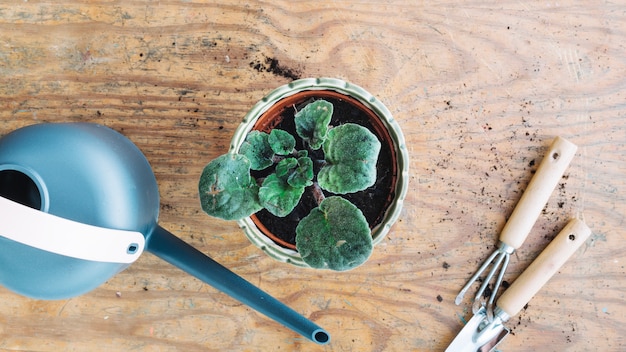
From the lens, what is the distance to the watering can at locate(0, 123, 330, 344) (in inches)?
19.5

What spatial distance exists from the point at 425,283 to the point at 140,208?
0.39 m

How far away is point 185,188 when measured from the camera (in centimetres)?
70

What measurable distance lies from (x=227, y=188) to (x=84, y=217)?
16 cm

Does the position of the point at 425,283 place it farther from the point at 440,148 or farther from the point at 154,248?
the point at 154,248

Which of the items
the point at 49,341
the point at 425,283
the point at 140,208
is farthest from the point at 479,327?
the point at 49,341

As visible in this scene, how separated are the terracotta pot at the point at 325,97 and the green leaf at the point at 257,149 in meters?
0.04

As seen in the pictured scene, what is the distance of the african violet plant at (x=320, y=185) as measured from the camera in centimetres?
45

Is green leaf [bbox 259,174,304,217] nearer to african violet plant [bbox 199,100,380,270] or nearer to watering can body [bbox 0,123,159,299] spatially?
african violet plant [bbox 199,100,380,270]

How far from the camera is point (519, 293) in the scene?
68 cm

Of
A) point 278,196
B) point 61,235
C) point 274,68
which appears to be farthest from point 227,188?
point 274,68

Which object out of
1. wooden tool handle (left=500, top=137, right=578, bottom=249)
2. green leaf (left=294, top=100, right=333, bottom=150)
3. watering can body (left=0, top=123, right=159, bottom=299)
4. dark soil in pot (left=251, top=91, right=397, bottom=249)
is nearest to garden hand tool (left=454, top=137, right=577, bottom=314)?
wooden tool handle (left=500, top=137, right=578, bottom=249)

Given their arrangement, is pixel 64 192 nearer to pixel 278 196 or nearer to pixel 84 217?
pixel 84 217

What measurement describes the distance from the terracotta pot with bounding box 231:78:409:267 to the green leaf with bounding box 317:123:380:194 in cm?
9

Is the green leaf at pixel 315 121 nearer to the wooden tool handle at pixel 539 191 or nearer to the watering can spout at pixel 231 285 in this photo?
the watering can spout at pixel 231 285
